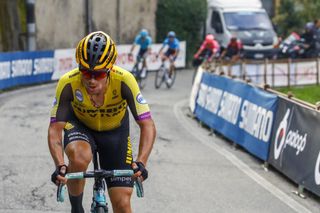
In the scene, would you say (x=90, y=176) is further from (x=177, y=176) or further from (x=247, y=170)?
(x=247, y=170)

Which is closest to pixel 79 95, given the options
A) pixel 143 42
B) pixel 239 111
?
pixel 239 111

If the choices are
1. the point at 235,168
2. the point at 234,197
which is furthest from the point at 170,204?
the point at 235,168

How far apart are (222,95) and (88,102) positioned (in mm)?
9439

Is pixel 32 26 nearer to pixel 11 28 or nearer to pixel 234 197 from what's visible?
pixel 11 28

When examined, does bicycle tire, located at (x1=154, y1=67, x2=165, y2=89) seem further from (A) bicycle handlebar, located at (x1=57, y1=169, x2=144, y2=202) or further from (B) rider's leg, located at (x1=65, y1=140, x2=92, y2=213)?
(A) bicycle handlebar, located at (x1=57, y1=169, x2=144, y2=202)

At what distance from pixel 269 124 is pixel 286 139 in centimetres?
93

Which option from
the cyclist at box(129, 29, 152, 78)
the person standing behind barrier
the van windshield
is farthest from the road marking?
the van windshield

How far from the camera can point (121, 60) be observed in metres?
29.7

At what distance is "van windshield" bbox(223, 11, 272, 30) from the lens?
35.2m

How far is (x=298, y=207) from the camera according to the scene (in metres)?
9.83

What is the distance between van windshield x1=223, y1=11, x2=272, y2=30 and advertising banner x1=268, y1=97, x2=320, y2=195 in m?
23.3

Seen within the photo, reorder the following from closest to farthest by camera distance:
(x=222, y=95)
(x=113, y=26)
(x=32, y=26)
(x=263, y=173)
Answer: (x=263, y=173), (x=222, y=95), (x=32, y=26), (x=113, y=26)

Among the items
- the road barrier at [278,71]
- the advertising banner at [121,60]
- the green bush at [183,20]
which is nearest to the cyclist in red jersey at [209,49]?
the road barrier at [278,71]

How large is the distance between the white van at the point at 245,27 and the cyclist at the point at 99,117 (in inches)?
1093
